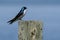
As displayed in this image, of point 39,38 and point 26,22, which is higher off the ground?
point 26,22

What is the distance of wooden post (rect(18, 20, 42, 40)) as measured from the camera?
14.1 ft

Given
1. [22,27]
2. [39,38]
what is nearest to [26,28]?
[22,27]

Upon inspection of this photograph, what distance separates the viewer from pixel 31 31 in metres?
4.29

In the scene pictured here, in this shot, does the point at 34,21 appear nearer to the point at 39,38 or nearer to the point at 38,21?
the point at 38,21

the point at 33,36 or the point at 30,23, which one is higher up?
the point at 30,23

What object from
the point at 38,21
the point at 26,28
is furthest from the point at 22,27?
the point at 38,21

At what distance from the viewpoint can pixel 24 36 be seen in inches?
171

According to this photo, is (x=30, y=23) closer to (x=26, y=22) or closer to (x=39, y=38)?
(x=26, y=22)

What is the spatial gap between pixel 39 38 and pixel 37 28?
23 centimetres

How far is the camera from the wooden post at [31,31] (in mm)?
4285

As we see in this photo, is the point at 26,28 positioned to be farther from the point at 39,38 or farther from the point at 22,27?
the point at 39,38

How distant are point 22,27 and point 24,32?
12cm

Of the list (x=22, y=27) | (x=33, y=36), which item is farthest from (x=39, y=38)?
(x=22, y=27)

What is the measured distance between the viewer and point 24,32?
433 cm
